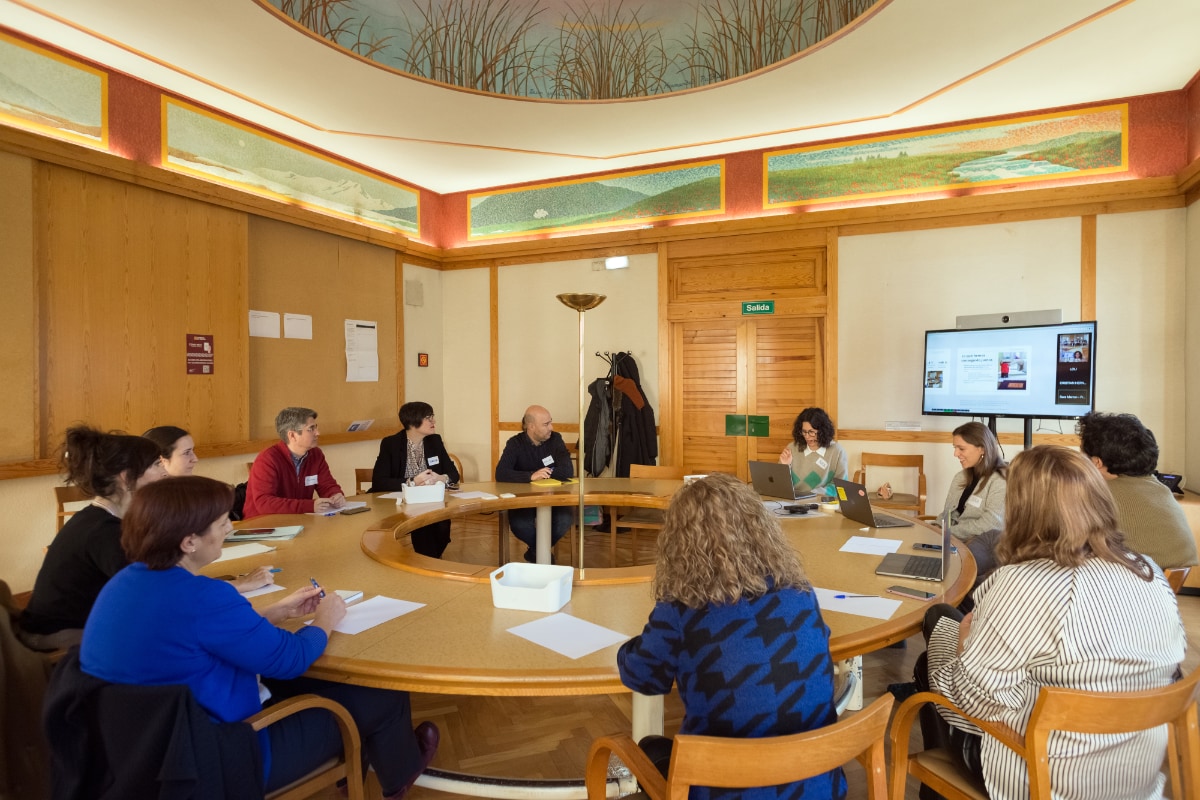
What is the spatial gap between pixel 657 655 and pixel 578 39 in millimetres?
4299

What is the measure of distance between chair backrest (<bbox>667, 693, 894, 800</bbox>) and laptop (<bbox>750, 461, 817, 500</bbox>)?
8.01 ft

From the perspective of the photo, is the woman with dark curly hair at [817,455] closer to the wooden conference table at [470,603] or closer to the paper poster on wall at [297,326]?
the wooden conference table at [470,603]

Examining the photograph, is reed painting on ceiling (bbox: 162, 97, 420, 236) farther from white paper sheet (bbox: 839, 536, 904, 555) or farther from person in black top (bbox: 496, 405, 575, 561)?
white paper sheet (bbox: 839, 536, 904, 555)

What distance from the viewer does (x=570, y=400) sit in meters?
6.41

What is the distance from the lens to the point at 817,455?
4.48 meters

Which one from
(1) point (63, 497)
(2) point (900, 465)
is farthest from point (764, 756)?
(2) point (900, 465)

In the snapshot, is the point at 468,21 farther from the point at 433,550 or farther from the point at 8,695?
the point at 8,695

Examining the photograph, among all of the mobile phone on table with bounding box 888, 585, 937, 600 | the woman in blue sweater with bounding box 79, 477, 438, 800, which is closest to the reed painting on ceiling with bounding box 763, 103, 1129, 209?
the mobile phone on table with bounding box 888, 585, 937, 600

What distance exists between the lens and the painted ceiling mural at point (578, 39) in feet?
12.9

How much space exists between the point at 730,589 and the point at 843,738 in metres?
0.33

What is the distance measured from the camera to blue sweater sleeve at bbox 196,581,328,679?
58.1 inches

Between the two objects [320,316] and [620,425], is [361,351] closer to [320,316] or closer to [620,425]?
[320,316]

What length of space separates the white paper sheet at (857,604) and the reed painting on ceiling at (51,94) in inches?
188

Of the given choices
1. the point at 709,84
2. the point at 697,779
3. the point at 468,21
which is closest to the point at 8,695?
the point at 697,779
